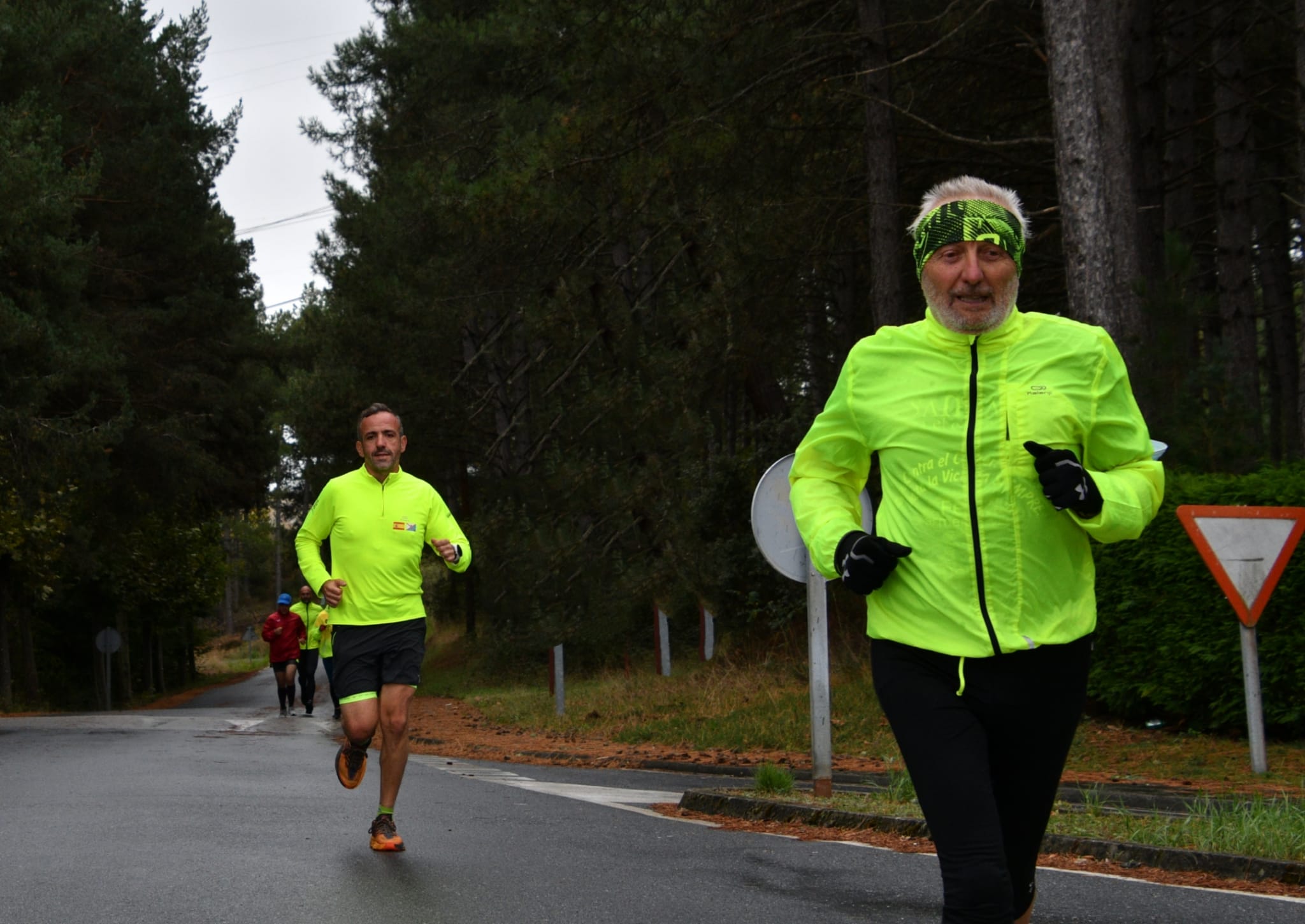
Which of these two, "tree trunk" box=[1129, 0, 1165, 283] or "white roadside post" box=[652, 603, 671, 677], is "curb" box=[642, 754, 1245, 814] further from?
"tree trunk" box=[1129, 0, 1165, 283]

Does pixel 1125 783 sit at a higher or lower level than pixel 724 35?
lower

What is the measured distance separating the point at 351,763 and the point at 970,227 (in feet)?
16.7

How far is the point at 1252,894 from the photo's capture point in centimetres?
661

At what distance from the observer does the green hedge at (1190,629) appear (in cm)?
1205

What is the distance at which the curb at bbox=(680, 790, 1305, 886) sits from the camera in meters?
6.95

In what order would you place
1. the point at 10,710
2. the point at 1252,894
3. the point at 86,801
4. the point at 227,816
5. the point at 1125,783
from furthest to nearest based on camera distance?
the point at 10,710 < the point at 1125,783 < the point at 86,801 < the point at 227,816 < the point at 1252,894

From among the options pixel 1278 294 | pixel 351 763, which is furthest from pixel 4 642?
pixel 351 763

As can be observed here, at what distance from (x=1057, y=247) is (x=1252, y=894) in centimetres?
1785

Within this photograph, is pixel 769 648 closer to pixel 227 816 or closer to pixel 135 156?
pixel 227 816

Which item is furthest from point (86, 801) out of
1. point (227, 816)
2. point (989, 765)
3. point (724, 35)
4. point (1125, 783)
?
point (724, 35)

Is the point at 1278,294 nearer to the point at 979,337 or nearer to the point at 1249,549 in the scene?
the point at 1249,549

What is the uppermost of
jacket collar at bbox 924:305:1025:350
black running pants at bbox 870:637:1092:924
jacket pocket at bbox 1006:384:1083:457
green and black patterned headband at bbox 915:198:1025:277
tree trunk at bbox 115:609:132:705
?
green and black patterned headband at bbox 915:198:1025:277

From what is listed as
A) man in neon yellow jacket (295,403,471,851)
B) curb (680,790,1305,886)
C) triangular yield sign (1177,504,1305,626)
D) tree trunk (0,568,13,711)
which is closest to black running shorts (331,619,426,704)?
man in neon yellow jacket (295,403,471,851)

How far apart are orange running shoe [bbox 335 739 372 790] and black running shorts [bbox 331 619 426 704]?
0.36 meters
